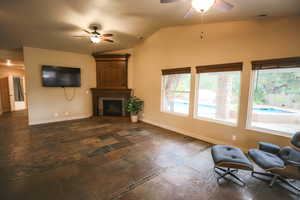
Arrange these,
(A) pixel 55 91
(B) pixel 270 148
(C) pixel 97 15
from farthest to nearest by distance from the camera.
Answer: (A) pixel 55 91, (C) pixel 97 15, (B) pixel 270 148

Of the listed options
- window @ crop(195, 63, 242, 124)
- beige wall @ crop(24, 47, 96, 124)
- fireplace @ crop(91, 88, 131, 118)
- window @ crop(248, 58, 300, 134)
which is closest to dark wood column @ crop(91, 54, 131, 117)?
fireplace @ crop(91, 88, 131, 118)

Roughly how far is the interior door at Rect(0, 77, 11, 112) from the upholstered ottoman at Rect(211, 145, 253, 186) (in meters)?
10.4

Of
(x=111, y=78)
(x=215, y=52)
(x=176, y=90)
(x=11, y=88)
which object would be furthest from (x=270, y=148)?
(x=11, y=88)

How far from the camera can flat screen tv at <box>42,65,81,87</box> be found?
16.6 feet

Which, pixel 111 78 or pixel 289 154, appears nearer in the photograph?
pixel 289 154

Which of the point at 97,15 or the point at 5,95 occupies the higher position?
the point at 97,15

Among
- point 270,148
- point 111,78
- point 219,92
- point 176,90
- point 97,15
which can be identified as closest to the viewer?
point 270,148

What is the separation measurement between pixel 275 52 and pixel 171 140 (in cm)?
298

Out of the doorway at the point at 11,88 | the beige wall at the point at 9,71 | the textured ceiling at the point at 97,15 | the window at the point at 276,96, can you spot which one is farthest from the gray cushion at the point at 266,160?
the beige wall at the point at 9,71

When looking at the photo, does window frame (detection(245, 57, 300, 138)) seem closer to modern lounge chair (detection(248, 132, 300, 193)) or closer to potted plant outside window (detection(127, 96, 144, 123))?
modern lounge chair (detection(248, 132, 300, 193))

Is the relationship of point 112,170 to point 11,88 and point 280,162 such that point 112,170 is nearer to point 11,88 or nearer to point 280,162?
point 280,162

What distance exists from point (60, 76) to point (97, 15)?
138 inches

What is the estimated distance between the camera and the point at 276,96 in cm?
273

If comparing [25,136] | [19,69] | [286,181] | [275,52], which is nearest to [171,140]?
[286,181]
